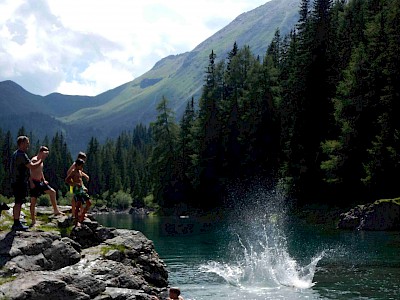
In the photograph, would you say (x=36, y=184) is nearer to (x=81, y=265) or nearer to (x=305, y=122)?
(x=81, y=265)

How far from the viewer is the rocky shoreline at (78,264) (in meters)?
12.7

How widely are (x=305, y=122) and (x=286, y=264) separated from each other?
1597 inches

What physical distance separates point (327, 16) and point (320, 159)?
21.5 meters

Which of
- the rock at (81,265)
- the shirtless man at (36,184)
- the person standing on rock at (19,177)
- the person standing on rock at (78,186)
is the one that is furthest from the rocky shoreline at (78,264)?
the shirtless man at (36,184)

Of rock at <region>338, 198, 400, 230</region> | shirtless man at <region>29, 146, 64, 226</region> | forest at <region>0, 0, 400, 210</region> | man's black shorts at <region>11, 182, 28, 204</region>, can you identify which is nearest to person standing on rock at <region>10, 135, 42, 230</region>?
man's black shorts at <region>11, 182, 28, 204</region>

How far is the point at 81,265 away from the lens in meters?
15.5

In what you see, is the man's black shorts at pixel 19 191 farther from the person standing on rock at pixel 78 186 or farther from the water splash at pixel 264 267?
the water splash at pixel 264 267

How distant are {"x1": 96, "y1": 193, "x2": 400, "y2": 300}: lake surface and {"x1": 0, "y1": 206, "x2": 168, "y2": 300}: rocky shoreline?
4.03 metres

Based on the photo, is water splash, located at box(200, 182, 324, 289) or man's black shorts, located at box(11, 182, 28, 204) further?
water splash, located at box(200, 182, 324, 289)

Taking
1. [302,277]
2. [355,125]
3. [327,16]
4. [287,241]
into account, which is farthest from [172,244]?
[327,16]

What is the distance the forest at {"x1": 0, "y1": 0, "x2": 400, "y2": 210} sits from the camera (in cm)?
5416

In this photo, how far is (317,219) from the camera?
2186 inches

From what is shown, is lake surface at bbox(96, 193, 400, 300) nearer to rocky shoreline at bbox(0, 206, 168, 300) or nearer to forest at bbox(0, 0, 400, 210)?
rocky shoreline at bbox(0, 206, 168, 300)

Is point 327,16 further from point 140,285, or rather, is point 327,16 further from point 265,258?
point 140,285
